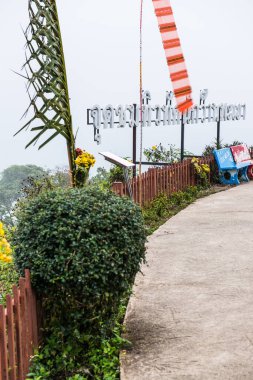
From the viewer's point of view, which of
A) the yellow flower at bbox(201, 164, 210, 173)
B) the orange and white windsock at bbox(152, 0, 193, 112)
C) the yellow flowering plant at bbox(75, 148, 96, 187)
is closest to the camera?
the yellow flowering plant at bbox(75, 148, 96, 187)

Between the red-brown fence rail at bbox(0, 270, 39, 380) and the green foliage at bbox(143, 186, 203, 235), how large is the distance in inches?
205

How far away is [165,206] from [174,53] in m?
3.06

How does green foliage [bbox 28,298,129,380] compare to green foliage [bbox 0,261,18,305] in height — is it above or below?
below

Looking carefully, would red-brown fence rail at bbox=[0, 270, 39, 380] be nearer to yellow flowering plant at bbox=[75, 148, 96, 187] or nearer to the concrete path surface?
the concrete path surface

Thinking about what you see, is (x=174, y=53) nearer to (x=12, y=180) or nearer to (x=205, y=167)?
(x=205, y=167)

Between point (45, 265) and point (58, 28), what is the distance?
454cm

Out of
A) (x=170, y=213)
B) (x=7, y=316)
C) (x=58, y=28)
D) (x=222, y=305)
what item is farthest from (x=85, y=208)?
(x=170, y=213)

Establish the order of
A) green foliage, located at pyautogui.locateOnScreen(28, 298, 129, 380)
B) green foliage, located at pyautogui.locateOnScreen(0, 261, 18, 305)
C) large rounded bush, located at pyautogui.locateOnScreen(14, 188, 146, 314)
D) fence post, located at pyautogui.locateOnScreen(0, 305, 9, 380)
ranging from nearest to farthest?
fence post, located at pyautogui.locateOnScreen(0, 305, 9, 380), large rounded bush, located at pyautogui.locateOnScreen(14, 188, 146, 314), green foliage, located at pyautogui.locateOnScreen(28, 298, 129, 380), green foliage, located at pyautogui.locateOnScreen(0, 261, 18, 305)

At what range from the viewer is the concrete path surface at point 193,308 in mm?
5602

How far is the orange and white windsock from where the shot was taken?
1191 centimetres

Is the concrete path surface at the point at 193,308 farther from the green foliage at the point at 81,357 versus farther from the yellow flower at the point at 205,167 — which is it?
the yellow flower at the point at 205,167

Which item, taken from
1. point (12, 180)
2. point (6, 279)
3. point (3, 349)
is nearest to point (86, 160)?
point (6, 279)

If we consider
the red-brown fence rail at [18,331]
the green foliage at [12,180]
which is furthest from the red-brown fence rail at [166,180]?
the green foliage at [12,180]

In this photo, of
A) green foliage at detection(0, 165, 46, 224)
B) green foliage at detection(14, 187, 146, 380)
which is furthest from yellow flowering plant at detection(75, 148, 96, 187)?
green foliage at detection(0, 165, 46, 224)
